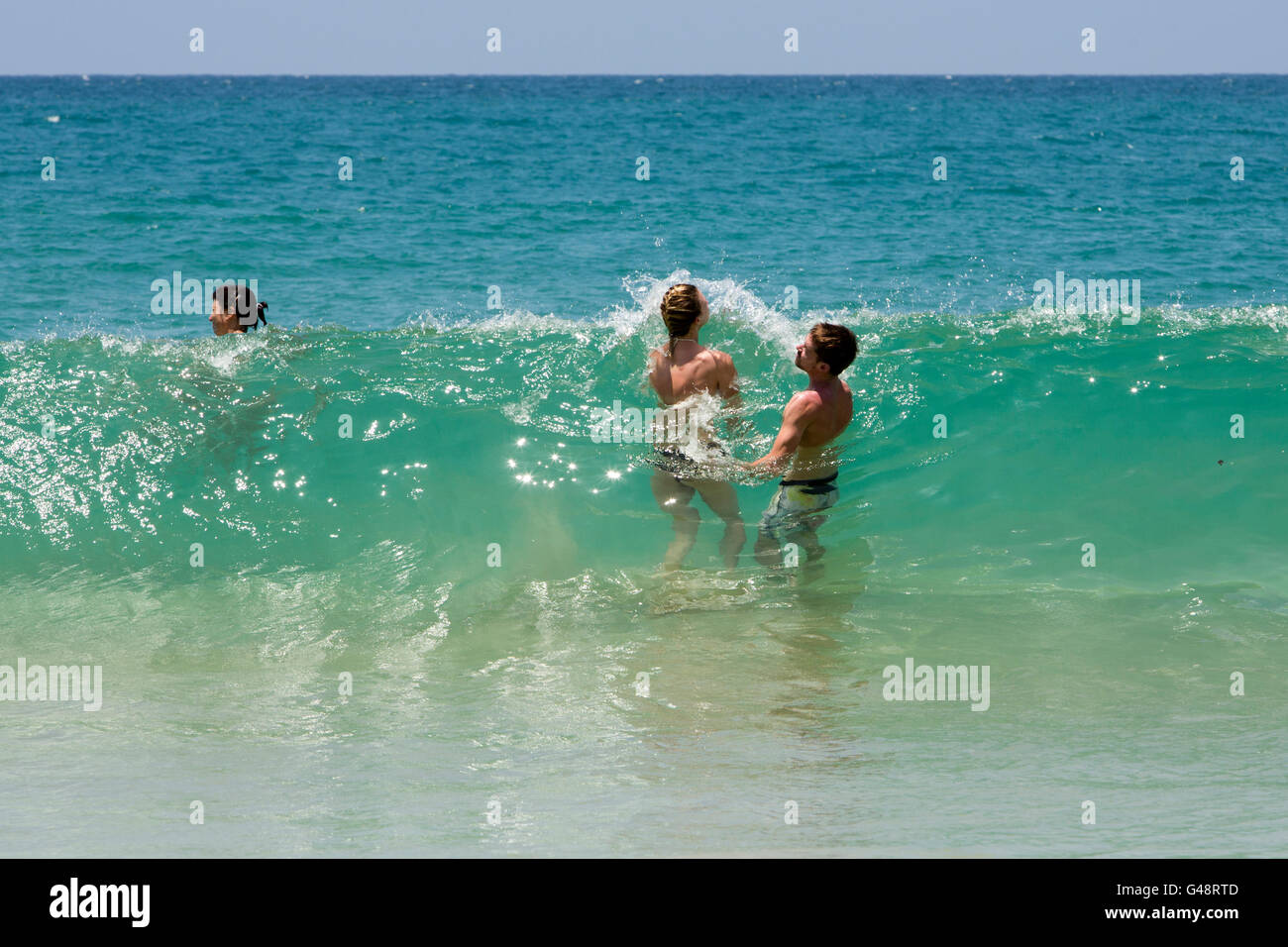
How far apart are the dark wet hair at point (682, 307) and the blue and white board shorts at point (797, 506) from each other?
43.5 inches

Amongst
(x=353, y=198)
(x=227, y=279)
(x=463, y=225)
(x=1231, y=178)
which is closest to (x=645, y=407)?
(x=227, y=279)

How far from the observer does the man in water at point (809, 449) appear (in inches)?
252

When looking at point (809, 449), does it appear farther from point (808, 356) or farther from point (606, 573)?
point (606, 573)

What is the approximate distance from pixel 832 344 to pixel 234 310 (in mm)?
5177

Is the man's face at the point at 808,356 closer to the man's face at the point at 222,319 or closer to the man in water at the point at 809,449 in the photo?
the man in water at the point at 809,449

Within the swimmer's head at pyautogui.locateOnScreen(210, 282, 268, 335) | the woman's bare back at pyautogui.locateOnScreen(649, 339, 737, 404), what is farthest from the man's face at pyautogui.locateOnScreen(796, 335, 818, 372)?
the swimmer's head at pyautogui.locateOnScreen(210, 282, 268, 335)

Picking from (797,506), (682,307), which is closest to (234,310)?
(682,307)

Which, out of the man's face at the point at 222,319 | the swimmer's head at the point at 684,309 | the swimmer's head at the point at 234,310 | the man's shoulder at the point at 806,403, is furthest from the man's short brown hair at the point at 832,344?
the man's face at the point at 222,319

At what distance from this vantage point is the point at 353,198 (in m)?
22.7

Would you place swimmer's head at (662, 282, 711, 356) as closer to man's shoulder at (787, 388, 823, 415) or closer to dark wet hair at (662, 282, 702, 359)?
dark wet hair at (662, 282, 702, 359)

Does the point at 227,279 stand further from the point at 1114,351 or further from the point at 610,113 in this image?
the point at 610,113

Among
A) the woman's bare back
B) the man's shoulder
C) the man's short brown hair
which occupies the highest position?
the man's short brown hair

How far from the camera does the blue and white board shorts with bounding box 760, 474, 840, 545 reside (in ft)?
22.2

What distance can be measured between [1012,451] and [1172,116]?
134 feet
